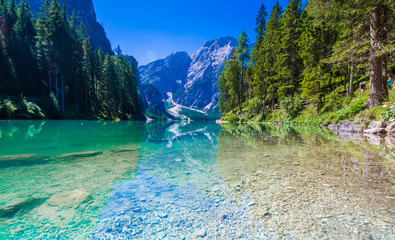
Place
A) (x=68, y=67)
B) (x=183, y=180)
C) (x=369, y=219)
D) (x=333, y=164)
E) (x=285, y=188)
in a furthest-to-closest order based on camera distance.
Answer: (x=68, y=67)
(x=333, y=164)
(x=183, y=180)
(x=285, y=188)
(x=369, y=219)

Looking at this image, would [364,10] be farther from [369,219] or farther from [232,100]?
[232,100]

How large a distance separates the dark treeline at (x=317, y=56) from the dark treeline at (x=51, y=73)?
3504 centimetres

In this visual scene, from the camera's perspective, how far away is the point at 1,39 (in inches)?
1293

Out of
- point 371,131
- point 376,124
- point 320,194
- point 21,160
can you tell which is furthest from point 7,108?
point 376,124

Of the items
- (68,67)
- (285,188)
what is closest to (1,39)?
(68,67)

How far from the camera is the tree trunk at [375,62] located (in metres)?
9.67

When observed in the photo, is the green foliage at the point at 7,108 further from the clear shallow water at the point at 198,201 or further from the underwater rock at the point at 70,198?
the underwater rock at the point at 70,198

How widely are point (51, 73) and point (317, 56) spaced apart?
2051 inches

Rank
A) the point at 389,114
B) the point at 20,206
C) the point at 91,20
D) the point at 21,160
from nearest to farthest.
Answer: the point at 20,206, the point at 21,160, the point at 389,114, the point at 91,20

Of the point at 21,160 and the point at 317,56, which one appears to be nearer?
the point at 21,160

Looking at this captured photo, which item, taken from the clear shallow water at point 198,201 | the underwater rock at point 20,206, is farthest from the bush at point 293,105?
the underwater rock at point 20,206

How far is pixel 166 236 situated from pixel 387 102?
49.9ft

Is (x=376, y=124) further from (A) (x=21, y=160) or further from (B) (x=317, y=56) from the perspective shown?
(A) (x=21, y=160)

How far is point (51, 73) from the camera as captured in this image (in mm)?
39188
